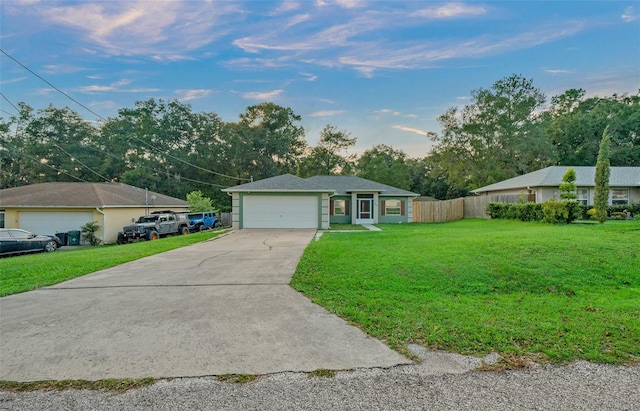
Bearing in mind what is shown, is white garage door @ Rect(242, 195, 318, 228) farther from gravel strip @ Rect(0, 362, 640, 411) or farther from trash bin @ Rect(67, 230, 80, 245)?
gravel strip @ Rect(0, 362, 640, 411)

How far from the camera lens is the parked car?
13.7 m

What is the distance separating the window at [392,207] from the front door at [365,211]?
1.28 meters

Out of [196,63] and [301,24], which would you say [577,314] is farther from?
[196,63]

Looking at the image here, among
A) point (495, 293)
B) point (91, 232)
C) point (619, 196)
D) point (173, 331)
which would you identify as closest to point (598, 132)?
point (619, 196)

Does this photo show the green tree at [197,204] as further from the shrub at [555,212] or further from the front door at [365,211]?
the shrub at [555,212]

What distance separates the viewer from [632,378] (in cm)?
290

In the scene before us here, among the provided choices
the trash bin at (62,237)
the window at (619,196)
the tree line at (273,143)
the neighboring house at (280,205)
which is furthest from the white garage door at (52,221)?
the window at (619,196)

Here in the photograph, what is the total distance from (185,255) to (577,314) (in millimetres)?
9256

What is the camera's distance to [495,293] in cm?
567

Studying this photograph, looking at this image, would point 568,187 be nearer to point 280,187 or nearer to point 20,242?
point 280,187

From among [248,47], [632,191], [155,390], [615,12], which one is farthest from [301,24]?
[632,191]

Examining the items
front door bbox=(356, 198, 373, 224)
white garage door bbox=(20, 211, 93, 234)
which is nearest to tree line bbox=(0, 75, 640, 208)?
front door bbox=(356, 198, 373, 224)

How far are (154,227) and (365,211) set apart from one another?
13.5 meters

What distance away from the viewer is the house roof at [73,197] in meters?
18.7
